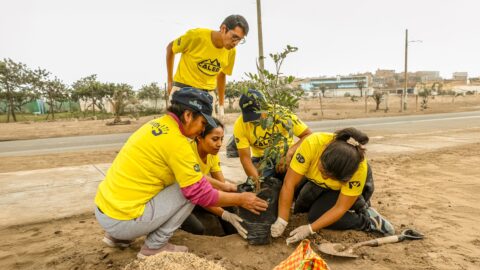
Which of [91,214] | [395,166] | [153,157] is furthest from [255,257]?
[395,166]

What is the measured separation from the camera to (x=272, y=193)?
2.57m

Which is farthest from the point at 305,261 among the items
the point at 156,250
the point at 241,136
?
the point at 241,136

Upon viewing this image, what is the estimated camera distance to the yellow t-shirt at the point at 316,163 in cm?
242

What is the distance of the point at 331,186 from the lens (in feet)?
8.90

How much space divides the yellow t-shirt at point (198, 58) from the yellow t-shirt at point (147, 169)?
134 cm

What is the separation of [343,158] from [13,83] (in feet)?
100

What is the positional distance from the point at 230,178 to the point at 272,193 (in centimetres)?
188

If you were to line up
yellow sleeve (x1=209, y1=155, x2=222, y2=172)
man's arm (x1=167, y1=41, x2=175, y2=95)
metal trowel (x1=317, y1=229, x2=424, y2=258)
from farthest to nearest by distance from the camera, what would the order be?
man's arm (x1=167, y1=41, x2=175, y2=95), yellow sleeve (x1=209, y1=155, x2=222, y2=172), metal trowel (x1=317, y1=229, x2=424, y2=258)

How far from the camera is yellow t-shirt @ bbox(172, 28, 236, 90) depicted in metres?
3.34

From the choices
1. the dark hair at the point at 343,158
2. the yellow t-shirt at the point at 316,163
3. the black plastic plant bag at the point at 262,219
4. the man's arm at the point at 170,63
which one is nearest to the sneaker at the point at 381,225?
the yellow t-shirt at the point at 316,163

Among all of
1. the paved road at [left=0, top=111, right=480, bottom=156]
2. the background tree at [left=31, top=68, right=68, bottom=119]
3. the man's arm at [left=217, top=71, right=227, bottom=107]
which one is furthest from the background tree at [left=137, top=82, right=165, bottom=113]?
the man's arm at [left=217, top=71, right=227, bottom=107]

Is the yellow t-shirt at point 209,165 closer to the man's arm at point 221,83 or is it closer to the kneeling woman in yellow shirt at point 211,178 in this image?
the kneeling woman in yellow shirt at point 211,178

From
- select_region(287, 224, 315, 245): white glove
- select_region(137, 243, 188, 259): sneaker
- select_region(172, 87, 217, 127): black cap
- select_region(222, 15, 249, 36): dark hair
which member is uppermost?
select_region(222, 15, 249, 36): dark hair

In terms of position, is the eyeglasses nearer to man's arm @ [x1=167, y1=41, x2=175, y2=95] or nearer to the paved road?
man's arm @ [x1=167, y1=41, x2=175, y2=95]
